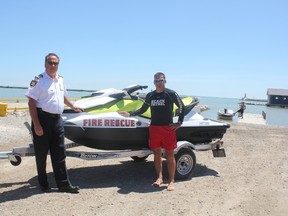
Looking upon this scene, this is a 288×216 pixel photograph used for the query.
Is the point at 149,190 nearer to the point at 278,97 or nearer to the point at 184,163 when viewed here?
the point at 184,163

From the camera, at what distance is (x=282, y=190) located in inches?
234

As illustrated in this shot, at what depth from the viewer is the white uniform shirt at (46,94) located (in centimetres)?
475

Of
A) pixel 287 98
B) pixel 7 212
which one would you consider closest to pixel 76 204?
pixel 7 212

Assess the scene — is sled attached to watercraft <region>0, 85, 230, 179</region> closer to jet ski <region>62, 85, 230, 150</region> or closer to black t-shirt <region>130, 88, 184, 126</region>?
jet ski <region>62, 85, 230, 150</region>

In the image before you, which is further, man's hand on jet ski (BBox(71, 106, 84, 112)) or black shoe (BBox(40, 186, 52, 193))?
man's hand on jet ski (BBox(71, 106, 84, 112))

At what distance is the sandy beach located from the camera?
15.1ft

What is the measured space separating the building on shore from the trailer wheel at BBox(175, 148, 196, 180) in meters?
83.2

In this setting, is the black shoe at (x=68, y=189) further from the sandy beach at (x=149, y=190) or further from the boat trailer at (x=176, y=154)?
the boat trailer at (x=176, y=154)

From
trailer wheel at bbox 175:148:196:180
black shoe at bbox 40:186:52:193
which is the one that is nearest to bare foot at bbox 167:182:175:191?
trailer wheel at bbox 175:148:196:180

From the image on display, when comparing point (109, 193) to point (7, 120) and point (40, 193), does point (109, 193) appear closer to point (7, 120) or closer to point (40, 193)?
point (40, 193)

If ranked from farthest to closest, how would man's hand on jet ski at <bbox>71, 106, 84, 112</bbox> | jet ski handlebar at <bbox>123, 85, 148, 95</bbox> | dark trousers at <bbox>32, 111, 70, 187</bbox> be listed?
jet ski handlebar at <bbox>123, 85, 148, 95</bbox>
man's hand on jet ski at <bbox>71, 106, 84, 112</bbox>
dark trousers at <bbox>32, 111, 70, 187</bbox>

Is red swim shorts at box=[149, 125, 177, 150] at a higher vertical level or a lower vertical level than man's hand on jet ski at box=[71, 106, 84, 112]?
lower

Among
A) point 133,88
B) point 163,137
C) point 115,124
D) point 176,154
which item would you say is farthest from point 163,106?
point 133,88

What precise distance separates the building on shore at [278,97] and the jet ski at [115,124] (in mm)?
82846
